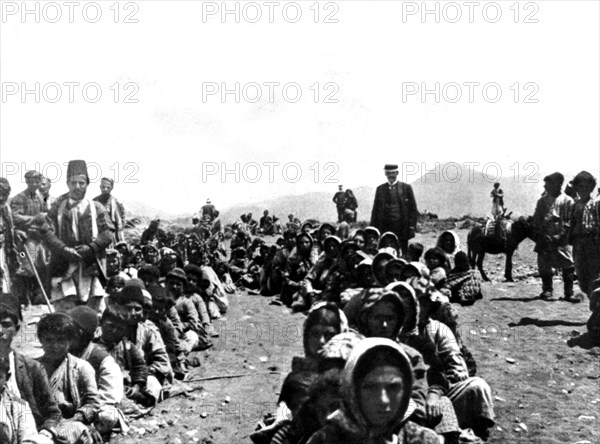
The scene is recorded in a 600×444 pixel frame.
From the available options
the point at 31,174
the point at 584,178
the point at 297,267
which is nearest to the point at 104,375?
the point at 31,174

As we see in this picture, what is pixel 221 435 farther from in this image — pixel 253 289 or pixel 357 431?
pixel 253 289

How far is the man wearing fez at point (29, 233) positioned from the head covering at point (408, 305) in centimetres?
566

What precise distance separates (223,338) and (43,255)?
2689 mm

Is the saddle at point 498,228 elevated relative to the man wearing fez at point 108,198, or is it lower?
lower

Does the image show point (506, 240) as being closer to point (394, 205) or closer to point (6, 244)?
point (394, 205)

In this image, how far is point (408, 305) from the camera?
531 centimetres

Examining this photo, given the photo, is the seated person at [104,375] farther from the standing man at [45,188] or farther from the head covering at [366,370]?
the standing man at [45,188]

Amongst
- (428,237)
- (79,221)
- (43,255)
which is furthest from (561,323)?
(428,237)

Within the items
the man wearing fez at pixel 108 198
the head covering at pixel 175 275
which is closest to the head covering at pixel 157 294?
the head covering at pixel 175 275

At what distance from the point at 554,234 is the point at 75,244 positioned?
7.51 metres

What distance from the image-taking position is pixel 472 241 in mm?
14812

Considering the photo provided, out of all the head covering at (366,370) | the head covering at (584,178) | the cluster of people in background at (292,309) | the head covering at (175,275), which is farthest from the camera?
the head covering at (584,178)

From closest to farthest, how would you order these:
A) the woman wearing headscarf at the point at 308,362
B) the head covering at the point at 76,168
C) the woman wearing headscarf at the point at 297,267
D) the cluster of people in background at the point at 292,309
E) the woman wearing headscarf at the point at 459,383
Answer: the cluster of people in background at the point at 292,309
the woman wearing headscarf at the point at 308,362
the woman wearing headscarf at the point at 459,383
the head covering at the point at 76,168
the woman wearing headscarf at the point at 297,267

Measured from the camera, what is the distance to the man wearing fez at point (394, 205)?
11250 mm
